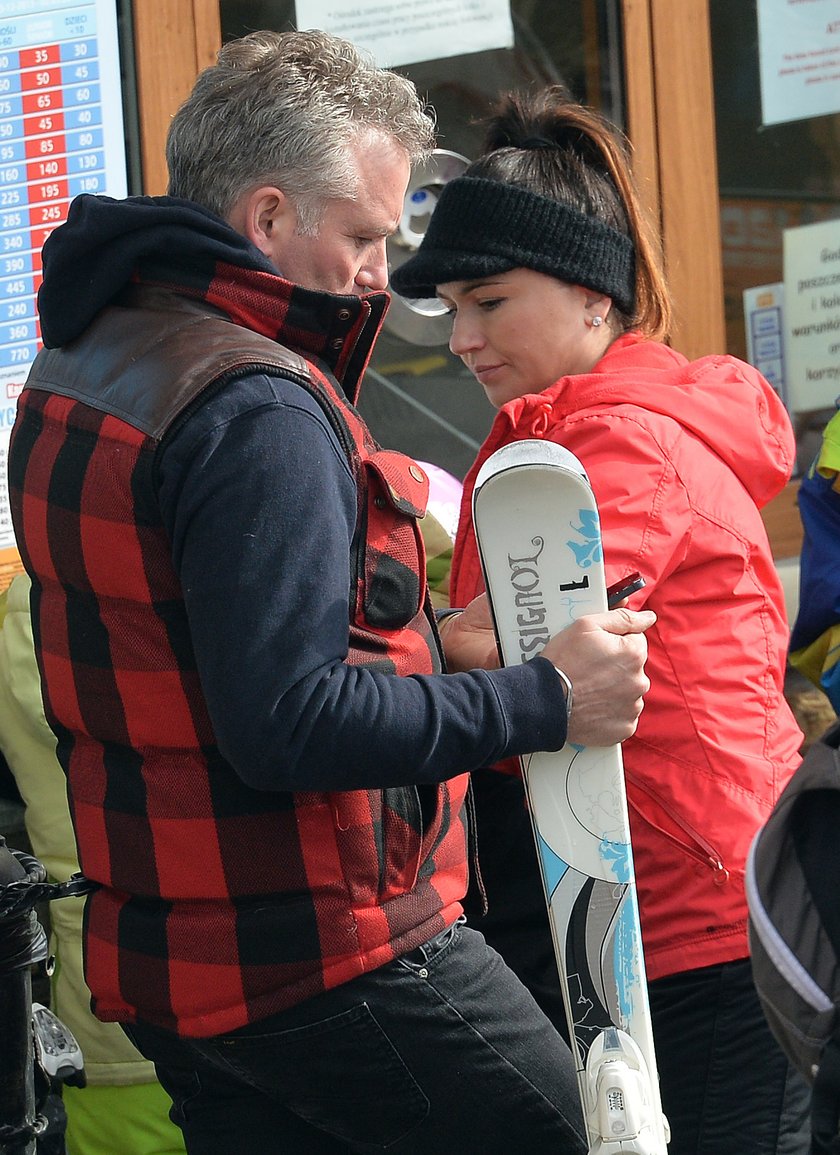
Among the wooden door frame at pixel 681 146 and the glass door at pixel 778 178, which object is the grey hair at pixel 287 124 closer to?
the wooden door frame at pixel 681 146

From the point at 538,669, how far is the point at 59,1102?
1096mm

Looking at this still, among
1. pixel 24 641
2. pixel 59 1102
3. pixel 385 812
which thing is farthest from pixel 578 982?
pixel 24 641

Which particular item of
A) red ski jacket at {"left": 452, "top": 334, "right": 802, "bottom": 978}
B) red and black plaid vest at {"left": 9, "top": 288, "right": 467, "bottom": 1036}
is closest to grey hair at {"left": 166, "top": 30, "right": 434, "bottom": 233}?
red and black plaid vest at {"left": 9, "top": 288, "right": 467, "bottom": 1036}

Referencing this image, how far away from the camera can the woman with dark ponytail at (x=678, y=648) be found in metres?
2.22

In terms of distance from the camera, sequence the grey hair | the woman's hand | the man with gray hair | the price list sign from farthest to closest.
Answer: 1. the price list sign
2. the woman's hand
3. the grey hair
4. the man with gray hair

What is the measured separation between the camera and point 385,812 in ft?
5.97

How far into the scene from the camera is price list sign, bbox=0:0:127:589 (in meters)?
3.80

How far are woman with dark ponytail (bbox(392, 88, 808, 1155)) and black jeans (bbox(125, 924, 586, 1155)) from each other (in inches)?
14.8

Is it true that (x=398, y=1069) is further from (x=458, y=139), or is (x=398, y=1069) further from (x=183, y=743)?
(x=458, y=139)

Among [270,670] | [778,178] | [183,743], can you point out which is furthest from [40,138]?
[270,670]

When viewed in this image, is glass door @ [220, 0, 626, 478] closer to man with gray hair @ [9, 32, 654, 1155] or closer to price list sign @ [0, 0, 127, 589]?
price list sign @ [0, 0, 127, 589]

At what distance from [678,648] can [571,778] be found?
0.32 metres

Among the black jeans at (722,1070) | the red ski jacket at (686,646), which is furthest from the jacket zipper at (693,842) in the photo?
the black jeans at (722,1070)

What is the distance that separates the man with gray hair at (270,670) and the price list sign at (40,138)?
76.8 inches
